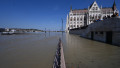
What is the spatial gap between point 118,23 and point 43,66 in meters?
12.7

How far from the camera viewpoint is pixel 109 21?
12.2m

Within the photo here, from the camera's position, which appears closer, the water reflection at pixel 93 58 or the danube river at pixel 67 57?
the water reflection at pixel 93 58

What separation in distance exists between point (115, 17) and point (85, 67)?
11456 mm

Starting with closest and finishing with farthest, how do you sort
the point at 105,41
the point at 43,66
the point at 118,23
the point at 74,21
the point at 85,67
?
the point at 85,67, the point at 43,66, the point at 118,23, the point at 105,41, the point at 74,21

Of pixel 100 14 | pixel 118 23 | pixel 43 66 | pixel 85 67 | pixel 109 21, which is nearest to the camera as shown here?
pixel 85 67

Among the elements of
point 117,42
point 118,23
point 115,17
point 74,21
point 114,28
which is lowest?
point 117,42

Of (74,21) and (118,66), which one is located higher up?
(74,21)

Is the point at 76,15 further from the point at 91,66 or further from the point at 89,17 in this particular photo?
the point at 91,66

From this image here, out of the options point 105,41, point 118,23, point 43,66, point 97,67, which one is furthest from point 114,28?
point 43,66

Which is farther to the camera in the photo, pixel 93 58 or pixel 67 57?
pixel 67 57

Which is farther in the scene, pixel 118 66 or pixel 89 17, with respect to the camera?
pixel 89 17

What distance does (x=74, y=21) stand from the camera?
64000 millimetres

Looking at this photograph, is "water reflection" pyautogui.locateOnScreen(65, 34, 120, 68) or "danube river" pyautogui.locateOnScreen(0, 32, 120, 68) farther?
"danube river" pyautogui.locateOnScreen(0, 32, 120, 68)

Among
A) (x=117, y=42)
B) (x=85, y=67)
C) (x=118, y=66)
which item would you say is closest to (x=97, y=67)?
(x=85, y=67)
